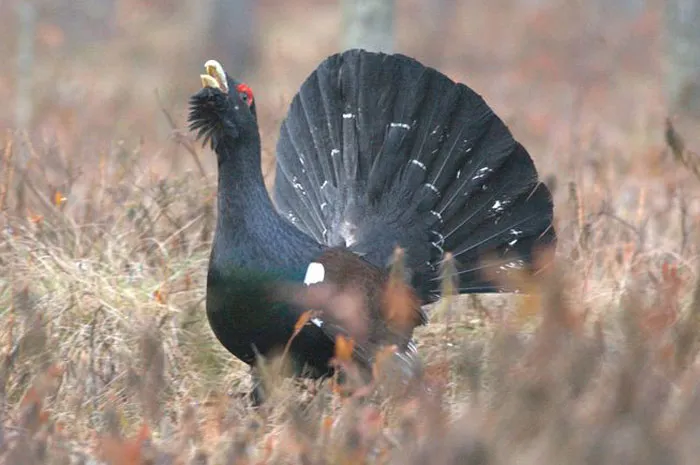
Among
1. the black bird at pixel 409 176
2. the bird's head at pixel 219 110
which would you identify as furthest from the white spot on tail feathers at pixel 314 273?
the bird's head at pixel 219 110

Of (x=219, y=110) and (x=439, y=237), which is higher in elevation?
(x=219, y=110)

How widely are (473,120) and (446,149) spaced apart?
0.61 ft

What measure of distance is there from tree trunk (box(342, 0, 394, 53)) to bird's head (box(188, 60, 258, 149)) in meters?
3.06

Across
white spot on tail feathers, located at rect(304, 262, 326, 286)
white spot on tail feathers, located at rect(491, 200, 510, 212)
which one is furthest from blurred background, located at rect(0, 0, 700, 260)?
white spot on tail feathers, located at rect(304, 262, 326, 286)

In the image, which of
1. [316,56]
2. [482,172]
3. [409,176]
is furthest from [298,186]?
[316,56]

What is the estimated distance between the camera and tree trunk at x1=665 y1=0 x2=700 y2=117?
394 inches

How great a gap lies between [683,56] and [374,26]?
337cm

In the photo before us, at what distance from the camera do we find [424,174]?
20.0 ft

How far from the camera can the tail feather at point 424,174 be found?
19.6 ft

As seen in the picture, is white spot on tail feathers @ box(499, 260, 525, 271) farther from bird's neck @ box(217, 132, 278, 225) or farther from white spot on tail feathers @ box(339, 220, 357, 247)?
bird's neck @ box(217, 132, 278, 225)

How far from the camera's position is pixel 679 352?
11.6 feet

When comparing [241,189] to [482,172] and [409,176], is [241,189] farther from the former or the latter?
[482,172]

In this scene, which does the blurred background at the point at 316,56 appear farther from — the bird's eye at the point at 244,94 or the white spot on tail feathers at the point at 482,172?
the bird's eye at the point at 244,94

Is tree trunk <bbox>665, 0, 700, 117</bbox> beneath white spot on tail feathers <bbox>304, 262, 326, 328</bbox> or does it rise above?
above
